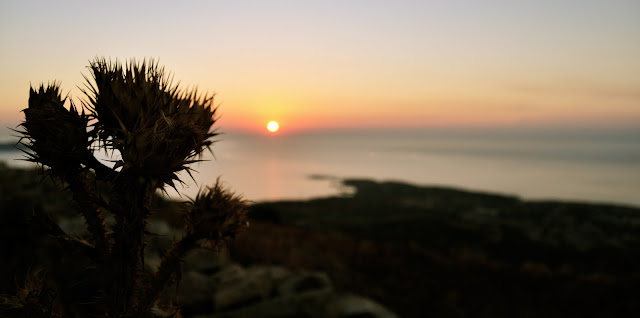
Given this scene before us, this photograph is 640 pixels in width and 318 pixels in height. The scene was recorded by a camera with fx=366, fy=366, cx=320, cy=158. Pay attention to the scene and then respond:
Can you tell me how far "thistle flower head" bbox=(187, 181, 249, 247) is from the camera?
1.95 meters

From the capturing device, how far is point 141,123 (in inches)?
52.7

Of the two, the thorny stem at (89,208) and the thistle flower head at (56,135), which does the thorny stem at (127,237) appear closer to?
the thorny stem at (89,208)

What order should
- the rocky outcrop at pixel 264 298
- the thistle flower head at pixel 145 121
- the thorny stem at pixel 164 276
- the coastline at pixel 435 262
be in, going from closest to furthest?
the thistle flower head at pixel 145 121 → the thorny stem at pixel 164 276 → the rocky outcrop at pixel 264 298 → the coastline at pixel 435 262

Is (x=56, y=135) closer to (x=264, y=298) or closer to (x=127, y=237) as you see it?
(x=127, y=237)

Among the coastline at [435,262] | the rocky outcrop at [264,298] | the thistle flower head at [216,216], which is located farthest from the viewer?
the coastline at [435,262]

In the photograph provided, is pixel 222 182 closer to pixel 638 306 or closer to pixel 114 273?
pixel 114 273

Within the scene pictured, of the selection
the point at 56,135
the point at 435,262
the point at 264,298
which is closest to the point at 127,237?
the point at 56,135

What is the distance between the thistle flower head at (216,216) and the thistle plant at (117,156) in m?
0.28

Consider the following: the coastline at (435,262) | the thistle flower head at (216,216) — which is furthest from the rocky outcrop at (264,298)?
the thistle flower head at (216,216)

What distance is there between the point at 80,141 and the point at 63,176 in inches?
7.2

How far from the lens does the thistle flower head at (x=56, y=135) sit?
1.49m

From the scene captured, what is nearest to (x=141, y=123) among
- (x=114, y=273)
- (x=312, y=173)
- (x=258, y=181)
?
(x=114, y=273)

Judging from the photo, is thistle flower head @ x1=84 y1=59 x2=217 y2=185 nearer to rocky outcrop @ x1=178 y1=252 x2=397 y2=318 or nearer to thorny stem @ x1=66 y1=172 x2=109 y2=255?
thorny stem @ x1=66 y1=172 x2=109 y2=255

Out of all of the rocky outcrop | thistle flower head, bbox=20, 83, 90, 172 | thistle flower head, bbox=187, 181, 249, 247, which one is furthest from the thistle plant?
the rocky outcrop
